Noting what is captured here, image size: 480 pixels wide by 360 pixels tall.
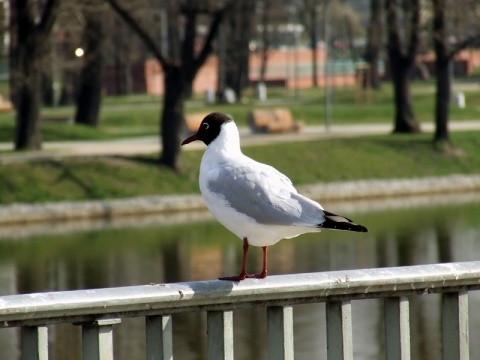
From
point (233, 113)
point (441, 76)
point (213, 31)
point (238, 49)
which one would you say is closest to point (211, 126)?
point (213, 31)

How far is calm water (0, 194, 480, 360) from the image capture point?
13.3 metres

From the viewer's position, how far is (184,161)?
88.4 ft

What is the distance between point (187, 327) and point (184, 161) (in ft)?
42.0

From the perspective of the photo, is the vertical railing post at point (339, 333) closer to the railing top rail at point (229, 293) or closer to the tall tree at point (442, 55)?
the railing top rail at point (229, 293)

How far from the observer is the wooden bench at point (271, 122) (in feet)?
111

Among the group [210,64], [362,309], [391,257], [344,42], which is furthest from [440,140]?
[344,42]

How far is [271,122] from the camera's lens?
112ft

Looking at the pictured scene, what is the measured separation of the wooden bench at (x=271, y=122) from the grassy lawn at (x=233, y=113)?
348cm

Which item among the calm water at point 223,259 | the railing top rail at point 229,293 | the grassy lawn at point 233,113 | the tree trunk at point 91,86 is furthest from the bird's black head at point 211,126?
the tree trunk at point 91,86

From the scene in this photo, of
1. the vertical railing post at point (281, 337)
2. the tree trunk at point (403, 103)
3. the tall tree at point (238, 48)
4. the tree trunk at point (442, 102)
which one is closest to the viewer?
the vertical railing post at point (281, 337)

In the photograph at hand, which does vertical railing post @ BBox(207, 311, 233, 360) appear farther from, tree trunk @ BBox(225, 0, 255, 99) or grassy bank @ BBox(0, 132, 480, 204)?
tree trunk @ BBox(225, 0, 255, 99)

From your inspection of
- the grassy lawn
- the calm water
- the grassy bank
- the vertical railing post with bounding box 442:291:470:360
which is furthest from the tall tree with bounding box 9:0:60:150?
the vertical railing post with bounding box 442:291:470:360

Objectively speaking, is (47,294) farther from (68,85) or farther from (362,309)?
(68,85)

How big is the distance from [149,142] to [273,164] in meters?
5.17
